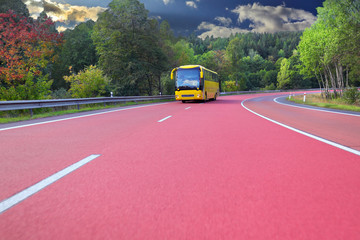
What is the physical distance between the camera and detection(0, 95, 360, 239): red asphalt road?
2348 millimetres

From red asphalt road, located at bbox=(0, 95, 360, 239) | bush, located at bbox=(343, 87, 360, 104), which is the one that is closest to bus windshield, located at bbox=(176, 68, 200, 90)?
bush, located at bbox=(343, 87, 360, 104)

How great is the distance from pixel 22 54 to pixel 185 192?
56.5 feet

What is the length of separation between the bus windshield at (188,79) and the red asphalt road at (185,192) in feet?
71.9

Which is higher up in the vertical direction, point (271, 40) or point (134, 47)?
point (271, 40)

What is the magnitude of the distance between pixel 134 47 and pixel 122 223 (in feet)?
115

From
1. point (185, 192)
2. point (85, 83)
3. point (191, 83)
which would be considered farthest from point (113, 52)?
point (185, 192)

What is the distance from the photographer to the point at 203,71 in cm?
2811

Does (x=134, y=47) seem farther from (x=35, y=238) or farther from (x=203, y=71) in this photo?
(x=35, y=238)

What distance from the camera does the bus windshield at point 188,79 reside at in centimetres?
2756

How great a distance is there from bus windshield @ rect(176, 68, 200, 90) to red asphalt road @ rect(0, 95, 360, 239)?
71.9ft

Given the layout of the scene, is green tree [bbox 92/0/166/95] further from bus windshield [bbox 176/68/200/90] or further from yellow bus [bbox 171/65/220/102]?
yellow bus [bbox 171/65/220/102]

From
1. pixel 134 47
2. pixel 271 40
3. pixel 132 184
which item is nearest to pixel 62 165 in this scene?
pixel 132 184

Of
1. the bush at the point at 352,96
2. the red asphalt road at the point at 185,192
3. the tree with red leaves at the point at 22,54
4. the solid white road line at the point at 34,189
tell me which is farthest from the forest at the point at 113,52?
the solid white road line at the point at 34,189

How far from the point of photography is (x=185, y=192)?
3207mm
